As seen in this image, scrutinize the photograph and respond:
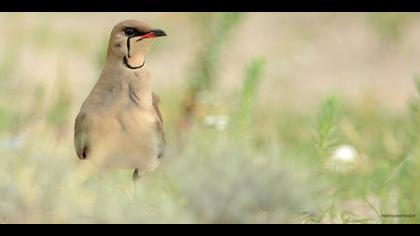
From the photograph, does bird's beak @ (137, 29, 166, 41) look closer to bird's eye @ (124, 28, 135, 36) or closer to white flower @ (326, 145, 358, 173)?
bird's eye @ (124, 28, 135, 36)

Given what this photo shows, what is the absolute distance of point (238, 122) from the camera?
341cm

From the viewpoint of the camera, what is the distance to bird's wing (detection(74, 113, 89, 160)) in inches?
106

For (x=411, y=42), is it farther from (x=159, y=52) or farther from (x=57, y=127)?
(x=57, y=127)

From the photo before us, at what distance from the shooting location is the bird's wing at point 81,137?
270cm

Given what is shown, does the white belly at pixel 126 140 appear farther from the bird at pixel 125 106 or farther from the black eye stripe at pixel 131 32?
the black eye stripe at pixel 131 32

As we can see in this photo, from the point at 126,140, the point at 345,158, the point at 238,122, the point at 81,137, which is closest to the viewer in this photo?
the point at 126,140

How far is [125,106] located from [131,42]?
0.61 ft

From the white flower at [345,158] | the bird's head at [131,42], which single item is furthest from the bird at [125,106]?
the white flower at [345,158]

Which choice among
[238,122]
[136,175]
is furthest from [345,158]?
[136,175]

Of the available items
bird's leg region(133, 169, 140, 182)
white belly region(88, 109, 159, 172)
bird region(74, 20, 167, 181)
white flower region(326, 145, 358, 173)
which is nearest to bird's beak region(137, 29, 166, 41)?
bird region(74, 20, 167, 181)

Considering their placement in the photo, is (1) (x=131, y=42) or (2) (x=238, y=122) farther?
(2) (x=238, y=122)

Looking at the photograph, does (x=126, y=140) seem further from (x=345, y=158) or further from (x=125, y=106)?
(x=345, y=158)

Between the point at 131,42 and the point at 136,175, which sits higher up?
the point at 131,42
